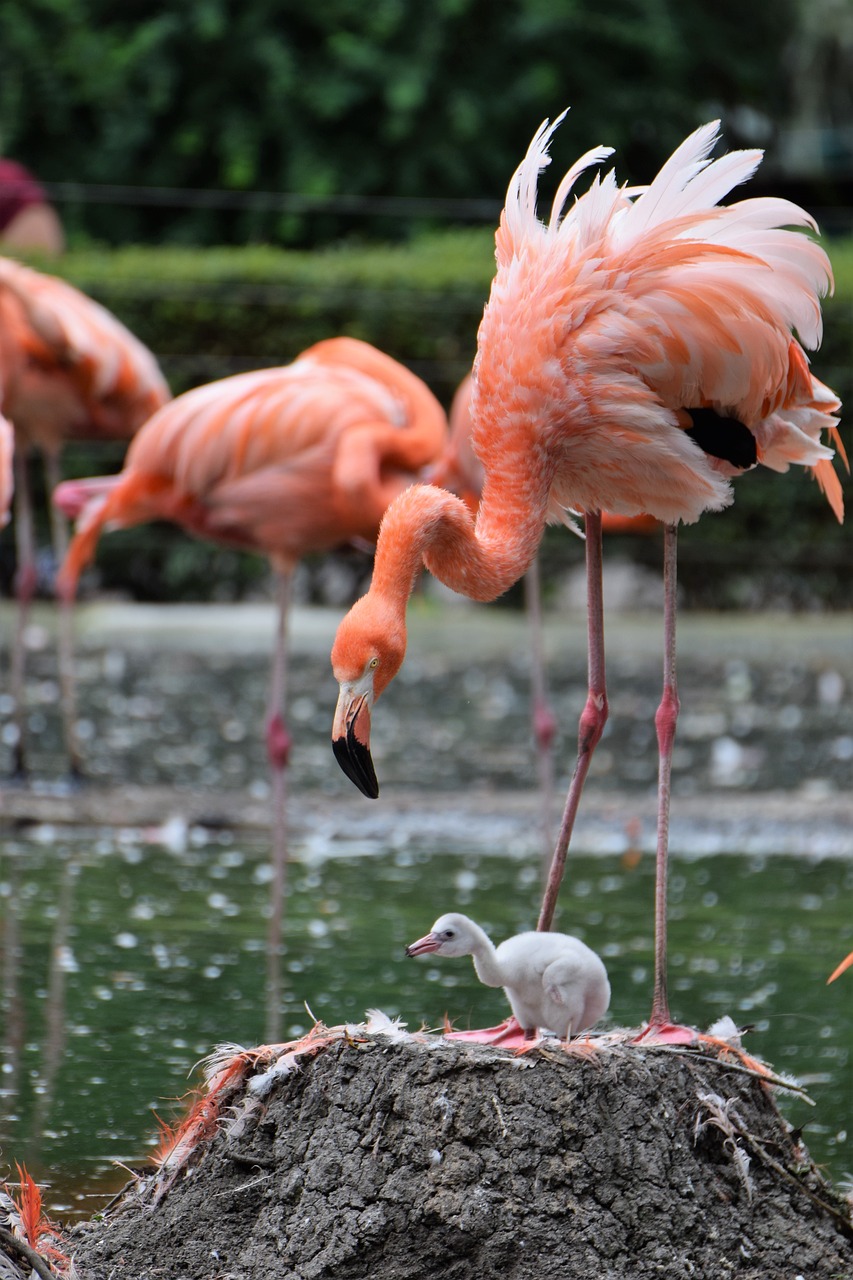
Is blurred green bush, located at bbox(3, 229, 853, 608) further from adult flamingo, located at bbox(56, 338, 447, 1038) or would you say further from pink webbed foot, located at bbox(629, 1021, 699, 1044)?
pink webbed foot, located at bbox(629, 1021, 699, 1044)

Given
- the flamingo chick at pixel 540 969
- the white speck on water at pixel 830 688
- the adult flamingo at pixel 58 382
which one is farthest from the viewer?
the white speck on water at pixel 830 688

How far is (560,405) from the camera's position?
12.3 ft

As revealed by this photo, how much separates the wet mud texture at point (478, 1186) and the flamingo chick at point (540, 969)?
0.23 metres

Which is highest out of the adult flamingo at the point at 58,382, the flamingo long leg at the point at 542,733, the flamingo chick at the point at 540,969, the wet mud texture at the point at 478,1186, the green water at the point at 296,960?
the adult flamingo at the point at 58,382

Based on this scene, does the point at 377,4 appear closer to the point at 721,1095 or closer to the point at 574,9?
the point at 574,9

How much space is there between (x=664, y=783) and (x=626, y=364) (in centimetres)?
90

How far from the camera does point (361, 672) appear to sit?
3.39m

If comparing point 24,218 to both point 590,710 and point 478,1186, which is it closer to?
point 590,710

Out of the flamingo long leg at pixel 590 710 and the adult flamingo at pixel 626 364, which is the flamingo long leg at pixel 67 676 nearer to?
the flamingo long leg at pixel 590 710

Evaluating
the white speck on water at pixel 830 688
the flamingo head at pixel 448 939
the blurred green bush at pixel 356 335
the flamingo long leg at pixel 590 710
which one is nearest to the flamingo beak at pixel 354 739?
the flamingo head at pixel 448 939

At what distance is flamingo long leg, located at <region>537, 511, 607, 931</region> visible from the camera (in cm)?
390

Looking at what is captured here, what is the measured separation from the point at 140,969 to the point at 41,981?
31 centimetres

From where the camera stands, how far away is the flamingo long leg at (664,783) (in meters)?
3.70

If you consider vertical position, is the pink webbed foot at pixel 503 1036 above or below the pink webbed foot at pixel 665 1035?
below
